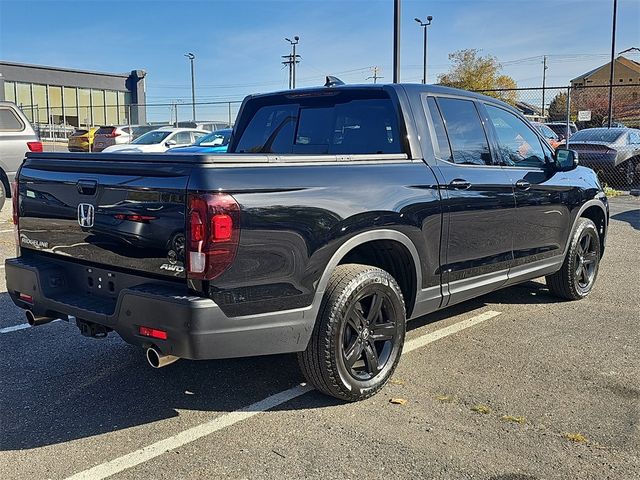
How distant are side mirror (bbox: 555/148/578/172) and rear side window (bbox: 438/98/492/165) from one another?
40.5 inches

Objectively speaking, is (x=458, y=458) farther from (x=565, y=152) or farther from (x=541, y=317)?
(x=565, y=152)

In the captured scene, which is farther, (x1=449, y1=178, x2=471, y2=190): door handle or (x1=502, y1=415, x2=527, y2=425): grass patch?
(x1=449, y1=178, x2=471, y2=190): door handle

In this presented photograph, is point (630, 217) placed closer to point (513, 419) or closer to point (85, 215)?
point (513, 419)

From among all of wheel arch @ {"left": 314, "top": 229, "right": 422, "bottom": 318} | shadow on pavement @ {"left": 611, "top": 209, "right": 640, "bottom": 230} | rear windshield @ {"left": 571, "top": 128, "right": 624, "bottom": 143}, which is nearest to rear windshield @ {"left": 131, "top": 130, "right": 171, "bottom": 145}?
rear windshield @ {"left": 571, "top": 128, "right": 624, "bottom": 143}

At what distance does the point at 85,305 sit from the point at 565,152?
415cm

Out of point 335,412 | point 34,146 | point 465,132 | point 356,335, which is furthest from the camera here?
point 34,146

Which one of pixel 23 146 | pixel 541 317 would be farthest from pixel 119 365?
pixel 23 146

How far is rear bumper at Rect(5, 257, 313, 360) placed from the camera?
3.02 m

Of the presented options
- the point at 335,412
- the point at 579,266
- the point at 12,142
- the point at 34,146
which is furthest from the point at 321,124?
the point at 12,142

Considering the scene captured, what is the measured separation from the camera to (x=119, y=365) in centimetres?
435

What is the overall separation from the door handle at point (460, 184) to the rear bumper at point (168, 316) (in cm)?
154

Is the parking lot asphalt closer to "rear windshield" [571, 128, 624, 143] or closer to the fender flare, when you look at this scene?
the fender flare

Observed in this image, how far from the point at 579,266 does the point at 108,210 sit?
14.8 feet

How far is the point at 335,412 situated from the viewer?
11.9 feet
